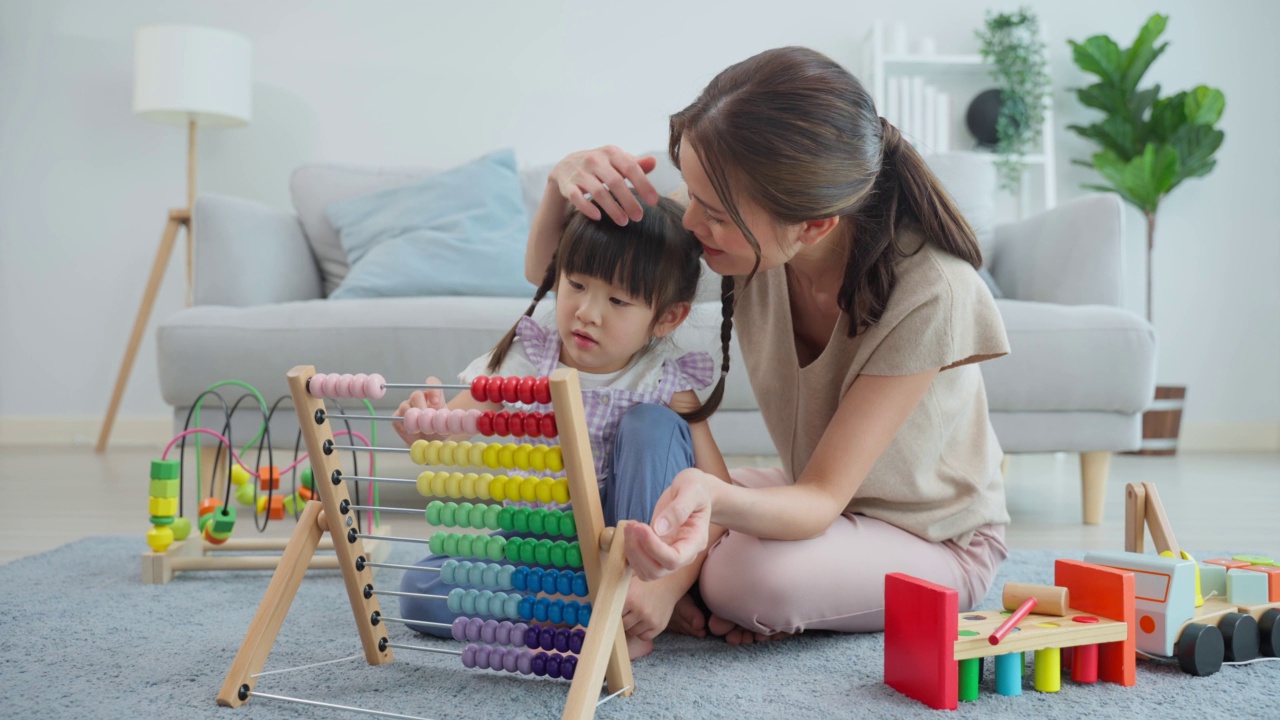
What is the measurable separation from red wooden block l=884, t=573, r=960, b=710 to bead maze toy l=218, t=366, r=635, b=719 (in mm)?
308

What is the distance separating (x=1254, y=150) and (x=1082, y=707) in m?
3.96

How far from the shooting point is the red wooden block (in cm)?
106

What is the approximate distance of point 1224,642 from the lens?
4.07 ft

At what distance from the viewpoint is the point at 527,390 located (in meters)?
1.02

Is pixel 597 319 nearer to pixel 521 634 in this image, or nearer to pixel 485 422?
pixel 485 422

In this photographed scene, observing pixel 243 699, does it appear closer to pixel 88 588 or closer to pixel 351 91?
pixel 88 588

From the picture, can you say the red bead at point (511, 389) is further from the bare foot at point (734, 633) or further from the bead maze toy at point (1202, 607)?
the bead maze toy at point (1202, 607)

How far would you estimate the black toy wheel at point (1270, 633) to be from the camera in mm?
1253

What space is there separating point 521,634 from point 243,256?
1.95 meters

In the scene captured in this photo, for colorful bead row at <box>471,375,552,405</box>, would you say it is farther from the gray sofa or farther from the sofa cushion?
the sofa cushion

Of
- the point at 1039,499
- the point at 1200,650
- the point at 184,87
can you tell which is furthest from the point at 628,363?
the point at 184,87

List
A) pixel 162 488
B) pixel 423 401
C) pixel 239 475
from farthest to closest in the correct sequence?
1. pixel 239 475
2. pixel 162 488
3. pixel 423 401

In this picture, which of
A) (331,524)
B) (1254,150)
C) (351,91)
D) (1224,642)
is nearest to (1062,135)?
(1254,150)

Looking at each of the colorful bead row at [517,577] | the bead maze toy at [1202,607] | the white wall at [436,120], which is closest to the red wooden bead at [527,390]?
the colorful bead row at [517,577]
